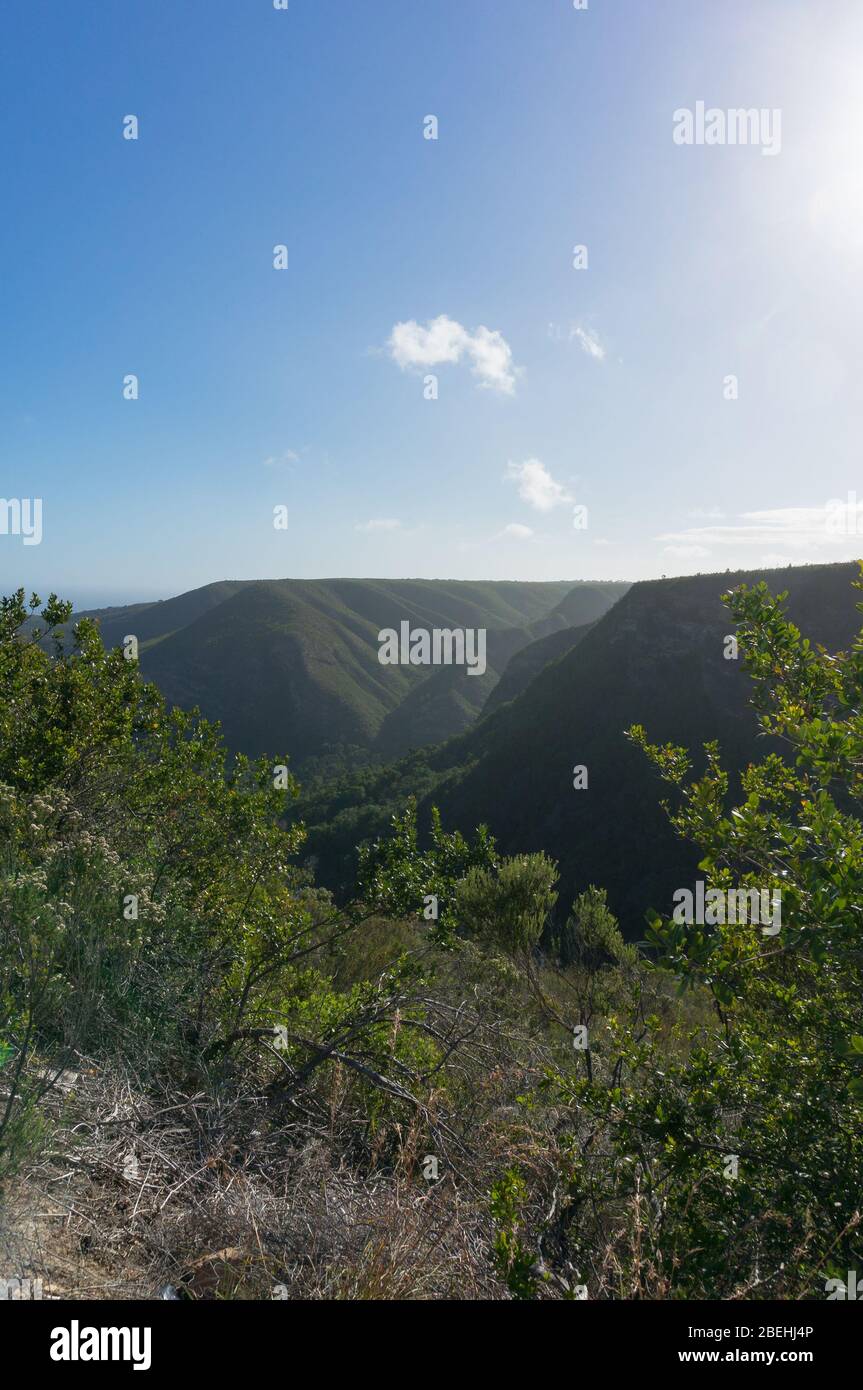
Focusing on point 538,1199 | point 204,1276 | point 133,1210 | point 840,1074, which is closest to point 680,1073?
point 840,1074

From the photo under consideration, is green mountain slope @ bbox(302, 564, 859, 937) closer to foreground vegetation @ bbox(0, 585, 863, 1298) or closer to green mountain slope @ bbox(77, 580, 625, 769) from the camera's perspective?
green mountain slope @ bbox(77, 580, 625, 769)

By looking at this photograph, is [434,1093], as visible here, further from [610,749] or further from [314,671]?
[314,671]

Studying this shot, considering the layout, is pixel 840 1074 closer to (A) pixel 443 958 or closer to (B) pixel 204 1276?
(B) pixel 204 1276

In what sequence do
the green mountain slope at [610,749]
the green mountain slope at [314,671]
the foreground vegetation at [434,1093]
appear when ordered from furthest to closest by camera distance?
1. the green mountain slope at [314,671]
2. the green mountain slope at [610,749]
3. the foreground vegetation at [434,1093]

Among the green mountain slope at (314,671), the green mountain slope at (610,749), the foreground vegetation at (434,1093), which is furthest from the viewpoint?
the green mountain slope at (314,671)

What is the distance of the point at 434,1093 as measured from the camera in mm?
3088

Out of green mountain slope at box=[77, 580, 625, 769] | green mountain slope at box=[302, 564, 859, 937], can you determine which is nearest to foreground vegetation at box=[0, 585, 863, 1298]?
green mountain slope at box=[302, 564, 859, 937]

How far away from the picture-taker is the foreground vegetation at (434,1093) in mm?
2148

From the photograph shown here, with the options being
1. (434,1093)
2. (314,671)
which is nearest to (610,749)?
(434,1093)

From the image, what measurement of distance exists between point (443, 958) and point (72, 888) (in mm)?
3106

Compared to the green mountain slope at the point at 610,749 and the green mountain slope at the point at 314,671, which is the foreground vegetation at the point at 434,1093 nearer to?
the green mountain slope at the point at 610,749

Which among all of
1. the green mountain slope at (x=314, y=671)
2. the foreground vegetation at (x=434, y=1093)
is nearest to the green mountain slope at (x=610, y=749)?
the green mountain slope at (x=314, y=671)

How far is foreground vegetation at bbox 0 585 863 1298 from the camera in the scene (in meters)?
2.15

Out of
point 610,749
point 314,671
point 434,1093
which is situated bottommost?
point 610,749
